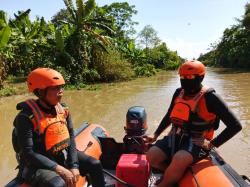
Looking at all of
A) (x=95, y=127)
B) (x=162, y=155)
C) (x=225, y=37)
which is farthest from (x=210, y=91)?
(x=225, y=37)

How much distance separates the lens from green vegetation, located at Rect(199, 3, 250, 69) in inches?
1182

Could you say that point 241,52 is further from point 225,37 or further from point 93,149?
point 93,149

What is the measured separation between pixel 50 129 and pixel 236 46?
107 ft

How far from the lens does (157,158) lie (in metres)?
3.11

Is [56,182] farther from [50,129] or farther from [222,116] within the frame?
[222,116]

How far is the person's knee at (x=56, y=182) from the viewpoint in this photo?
8.28 feet

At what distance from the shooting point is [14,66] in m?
17.2

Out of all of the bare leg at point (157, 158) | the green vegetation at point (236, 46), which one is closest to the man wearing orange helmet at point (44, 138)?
the bare leg at point (157, 158)

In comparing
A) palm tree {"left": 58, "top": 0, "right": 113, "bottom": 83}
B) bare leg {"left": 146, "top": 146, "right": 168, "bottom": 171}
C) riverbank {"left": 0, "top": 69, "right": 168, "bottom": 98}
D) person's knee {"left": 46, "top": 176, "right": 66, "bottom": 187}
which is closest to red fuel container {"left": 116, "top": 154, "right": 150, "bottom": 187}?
bare leg {"left": 146, "top": 146, "right": 168, "bottom": 171}

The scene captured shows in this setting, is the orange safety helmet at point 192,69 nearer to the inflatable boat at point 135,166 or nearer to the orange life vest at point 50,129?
the inflatable boat at point 135,166

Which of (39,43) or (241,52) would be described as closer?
(39,43)

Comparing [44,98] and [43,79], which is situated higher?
[43,79]

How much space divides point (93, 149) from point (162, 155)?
40.1 inches

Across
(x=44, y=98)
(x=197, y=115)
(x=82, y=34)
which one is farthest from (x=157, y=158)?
(x=82, y=34)
